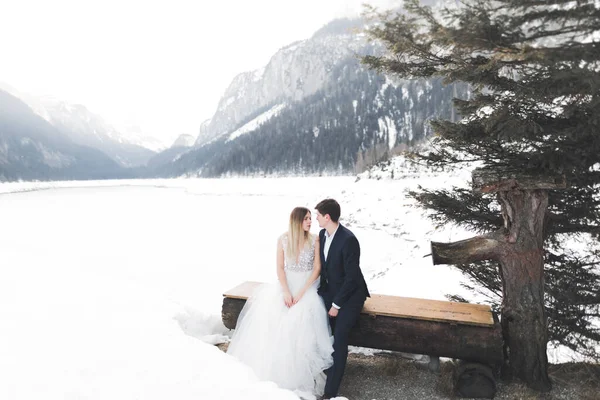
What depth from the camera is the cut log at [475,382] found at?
440 cm

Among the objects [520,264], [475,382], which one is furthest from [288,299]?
[520,264]

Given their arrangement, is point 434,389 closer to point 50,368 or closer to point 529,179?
point 529,179

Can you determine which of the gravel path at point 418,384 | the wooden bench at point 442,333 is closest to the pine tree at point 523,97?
the gravel path at point 418,384

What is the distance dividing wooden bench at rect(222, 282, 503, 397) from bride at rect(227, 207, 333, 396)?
0.64 m

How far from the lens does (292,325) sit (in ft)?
15.3

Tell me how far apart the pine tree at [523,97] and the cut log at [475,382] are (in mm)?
1401

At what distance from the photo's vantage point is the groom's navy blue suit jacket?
461cm

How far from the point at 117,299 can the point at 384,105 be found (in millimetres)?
158435

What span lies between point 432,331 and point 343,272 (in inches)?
50.8

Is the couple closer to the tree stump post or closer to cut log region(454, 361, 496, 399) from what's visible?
cut log region(454, 361, 496, 399)

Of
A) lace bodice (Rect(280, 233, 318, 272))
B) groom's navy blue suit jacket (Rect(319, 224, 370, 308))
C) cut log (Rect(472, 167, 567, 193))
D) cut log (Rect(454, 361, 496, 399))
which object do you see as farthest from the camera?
lace bodice (Rect(280, 233, 318, 272))

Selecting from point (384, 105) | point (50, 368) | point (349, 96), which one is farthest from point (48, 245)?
point (349, 96)

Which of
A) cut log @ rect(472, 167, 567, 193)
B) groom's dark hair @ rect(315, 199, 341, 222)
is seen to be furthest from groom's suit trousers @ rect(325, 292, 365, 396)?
cut log @ rect(472, 167, 567, 193)

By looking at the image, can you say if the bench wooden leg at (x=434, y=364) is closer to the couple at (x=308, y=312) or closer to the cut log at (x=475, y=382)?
the cut log at (x=475, y=382)
